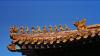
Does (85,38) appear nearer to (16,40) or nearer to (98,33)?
(98,33)

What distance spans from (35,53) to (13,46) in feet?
2.51

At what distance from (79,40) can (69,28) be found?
2275 millimetres

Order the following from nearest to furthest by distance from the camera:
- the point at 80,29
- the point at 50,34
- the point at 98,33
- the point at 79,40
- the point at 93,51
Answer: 1. the point at 98,33
2. the point at 79,40
3. the point at 93,51
4. the point at 80,29
5. the point at 50,34

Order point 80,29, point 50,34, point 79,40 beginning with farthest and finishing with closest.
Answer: point 50,34 < point 80,29 < point 79,40

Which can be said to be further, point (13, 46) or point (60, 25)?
point (60, 25)

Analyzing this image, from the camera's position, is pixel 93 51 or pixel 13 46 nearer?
pixel 93 51

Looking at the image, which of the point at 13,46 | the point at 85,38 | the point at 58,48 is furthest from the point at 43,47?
the point at 85,38

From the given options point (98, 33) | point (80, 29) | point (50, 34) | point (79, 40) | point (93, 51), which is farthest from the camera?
point (50, 34)

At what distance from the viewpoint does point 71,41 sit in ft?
27.0

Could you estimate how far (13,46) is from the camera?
958 cm

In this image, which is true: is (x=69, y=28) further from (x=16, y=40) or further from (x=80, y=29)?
(x=16, y=40)

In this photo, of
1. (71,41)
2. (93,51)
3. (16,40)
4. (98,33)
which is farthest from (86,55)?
(16,40)

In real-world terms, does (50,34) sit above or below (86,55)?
above

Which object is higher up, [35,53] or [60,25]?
[60,25]
